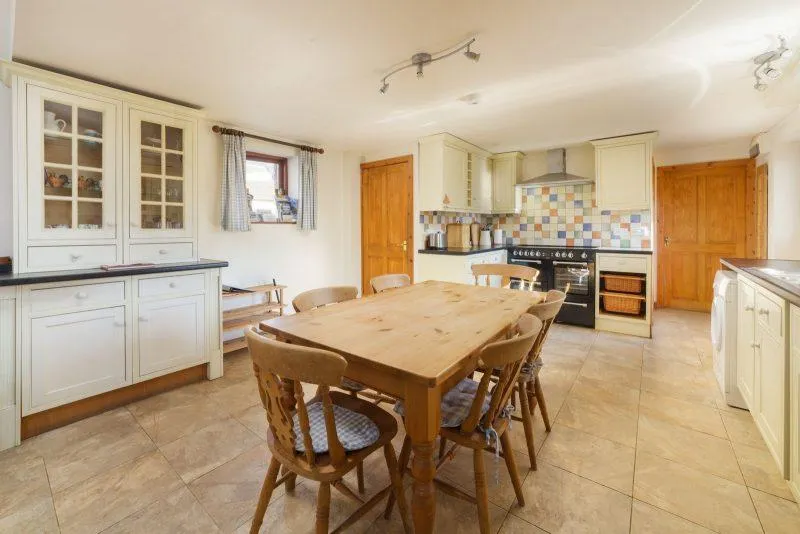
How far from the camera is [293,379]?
41.6 inches

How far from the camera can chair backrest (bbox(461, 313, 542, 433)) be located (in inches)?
45.5

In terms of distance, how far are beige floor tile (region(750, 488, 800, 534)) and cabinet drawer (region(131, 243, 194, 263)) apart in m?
3.61

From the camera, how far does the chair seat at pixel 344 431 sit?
4.00 feet

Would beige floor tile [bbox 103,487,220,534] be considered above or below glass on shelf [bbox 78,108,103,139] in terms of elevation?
below

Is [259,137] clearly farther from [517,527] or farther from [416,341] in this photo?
[517,527]

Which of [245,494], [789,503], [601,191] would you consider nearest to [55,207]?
[245,494]

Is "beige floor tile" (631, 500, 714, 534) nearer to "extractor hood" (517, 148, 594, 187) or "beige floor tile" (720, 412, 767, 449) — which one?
"beige floor tile" (720, 412, 767, 449)

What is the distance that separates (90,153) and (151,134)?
1.34 ft

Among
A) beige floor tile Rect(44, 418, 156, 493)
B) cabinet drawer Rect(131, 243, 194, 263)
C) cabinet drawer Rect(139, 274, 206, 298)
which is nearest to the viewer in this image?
beige floor tile Rect(44, 418, 156, 493)

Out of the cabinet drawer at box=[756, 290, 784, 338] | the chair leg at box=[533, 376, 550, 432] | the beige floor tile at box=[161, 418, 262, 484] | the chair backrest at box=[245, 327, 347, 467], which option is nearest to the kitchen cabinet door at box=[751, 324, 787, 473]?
the cabinet drawer at box=[756, 290, 784, 338]

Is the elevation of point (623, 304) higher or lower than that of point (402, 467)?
higher

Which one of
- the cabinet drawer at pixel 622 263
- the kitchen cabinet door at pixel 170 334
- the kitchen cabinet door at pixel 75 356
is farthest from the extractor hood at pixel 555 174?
the kitchen cabinet door at pixel 75 356

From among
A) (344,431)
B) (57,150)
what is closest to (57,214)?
(57,150)

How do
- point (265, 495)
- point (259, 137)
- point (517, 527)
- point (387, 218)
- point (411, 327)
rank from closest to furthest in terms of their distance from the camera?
point (265, 495)
point (517, 527)
point (411, 327)
point (259, 137)
point (387, 218)
